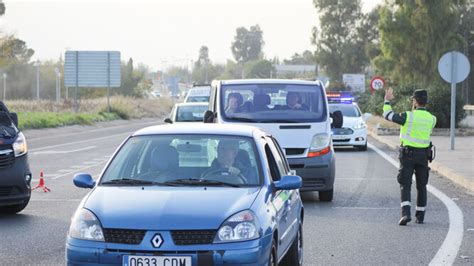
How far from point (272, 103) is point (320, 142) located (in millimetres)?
1139

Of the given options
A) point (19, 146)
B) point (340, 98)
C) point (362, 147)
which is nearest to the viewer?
point (19, 146)

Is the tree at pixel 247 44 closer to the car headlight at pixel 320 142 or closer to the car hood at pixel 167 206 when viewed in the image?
the car headlight at pixel 320 142

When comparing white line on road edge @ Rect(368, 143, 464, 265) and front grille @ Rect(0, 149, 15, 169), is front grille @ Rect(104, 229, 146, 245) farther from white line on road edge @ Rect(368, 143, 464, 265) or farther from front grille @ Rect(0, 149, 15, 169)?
front grille @ Rect(0, 149, 15, 169)

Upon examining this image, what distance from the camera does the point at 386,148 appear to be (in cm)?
2962

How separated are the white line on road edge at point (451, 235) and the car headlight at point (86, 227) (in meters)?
3.89

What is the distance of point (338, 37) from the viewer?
86875mm

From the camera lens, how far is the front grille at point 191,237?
6684 millimetres

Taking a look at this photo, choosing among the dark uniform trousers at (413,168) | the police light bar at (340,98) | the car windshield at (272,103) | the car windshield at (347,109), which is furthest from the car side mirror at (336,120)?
the police light bar at (340,98)

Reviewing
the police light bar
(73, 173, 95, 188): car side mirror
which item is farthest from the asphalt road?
the police light bar

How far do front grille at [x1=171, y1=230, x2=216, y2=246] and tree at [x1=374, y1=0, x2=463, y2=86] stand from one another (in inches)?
1666

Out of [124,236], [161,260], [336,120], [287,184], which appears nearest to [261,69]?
[336,120]

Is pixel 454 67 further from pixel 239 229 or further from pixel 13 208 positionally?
pixel 239 229

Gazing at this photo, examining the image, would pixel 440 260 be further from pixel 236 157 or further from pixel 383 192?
pixel 383 192

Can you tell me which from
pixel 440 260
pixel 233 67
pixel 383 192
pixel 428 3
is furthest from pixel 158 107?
pixel 233 67
